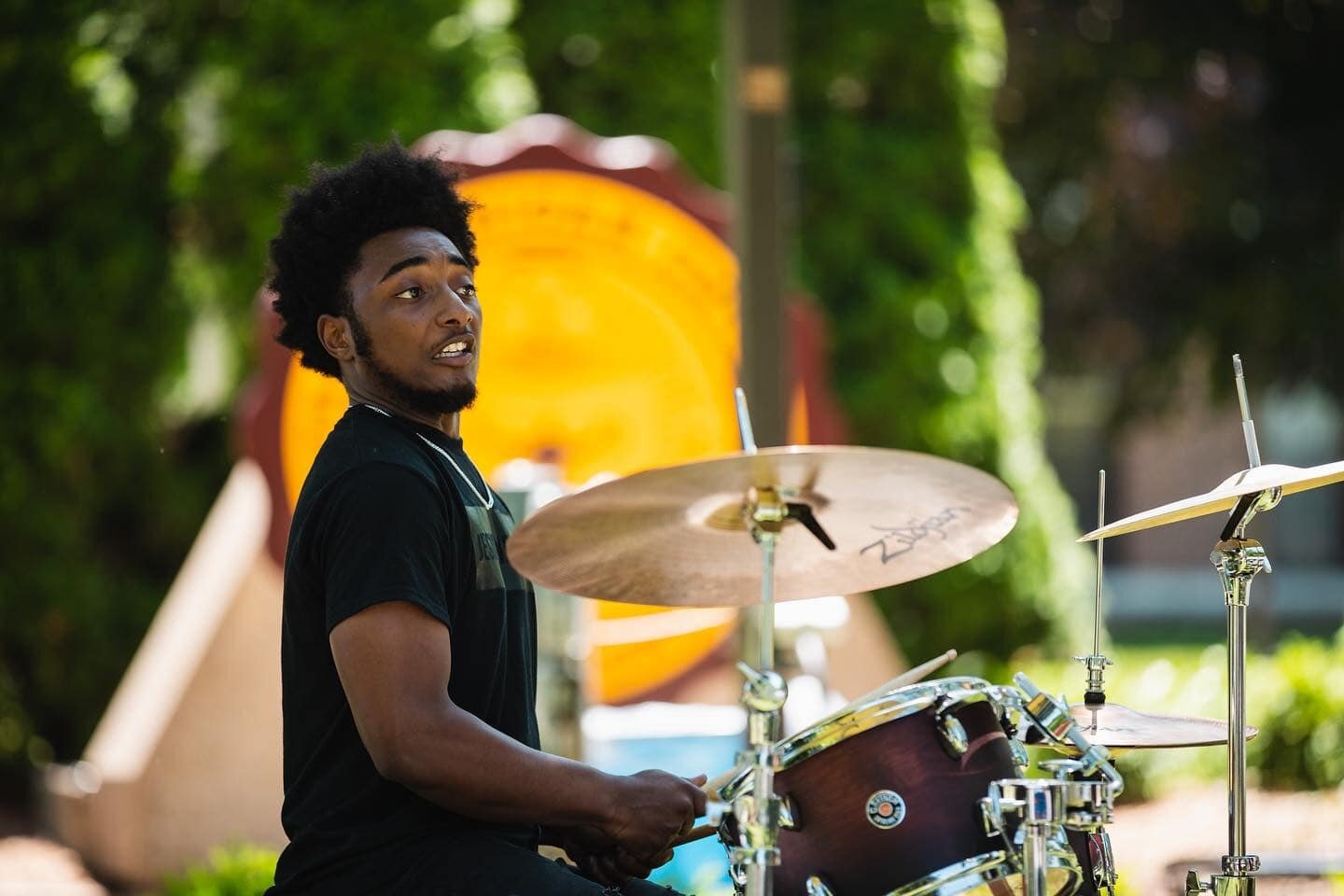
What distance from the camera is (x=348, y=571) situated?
7.97 ft

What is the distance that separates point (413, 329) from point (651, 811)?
0.86 m

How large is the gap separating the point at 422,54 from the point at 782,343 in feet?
10.3

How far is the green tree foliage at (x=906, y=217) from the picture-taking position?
8.30 metres

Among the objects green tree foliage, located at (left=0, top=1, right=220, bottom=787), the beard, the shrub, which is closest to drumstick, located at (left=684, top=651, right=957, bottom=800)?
the beard

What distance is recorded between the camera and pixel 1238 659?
301 cm

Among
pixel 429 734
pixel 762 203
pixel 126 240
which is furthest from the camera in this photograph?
pixel 126 240

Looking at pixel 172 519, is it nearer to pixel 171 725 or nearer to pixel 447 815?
pixel 171 725

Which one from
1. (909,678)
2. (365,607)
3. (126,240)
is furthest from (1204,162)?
(365,607)

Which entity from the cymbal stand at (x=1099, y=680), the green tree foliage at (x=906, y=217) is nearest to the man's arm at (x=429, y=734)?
the cymbal stand at (x=1099, y=680)

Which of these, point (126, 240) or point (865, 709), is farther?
point (126, 240)

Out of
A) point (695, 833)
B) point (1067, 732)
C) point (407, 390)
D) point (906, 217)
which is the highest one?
point (906, 217)

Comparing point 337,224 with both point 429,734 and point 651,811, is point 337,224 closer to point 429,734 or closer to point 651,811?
point 429,734

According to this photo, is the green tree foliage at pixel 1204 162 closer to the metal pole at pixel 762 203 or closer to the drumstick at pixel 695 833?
the metal pole at pixel 762 203

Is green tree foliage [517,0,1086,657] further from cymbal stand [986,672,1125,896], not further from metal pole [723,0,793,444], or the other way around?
cymbal stand [986,672,1125,896]
